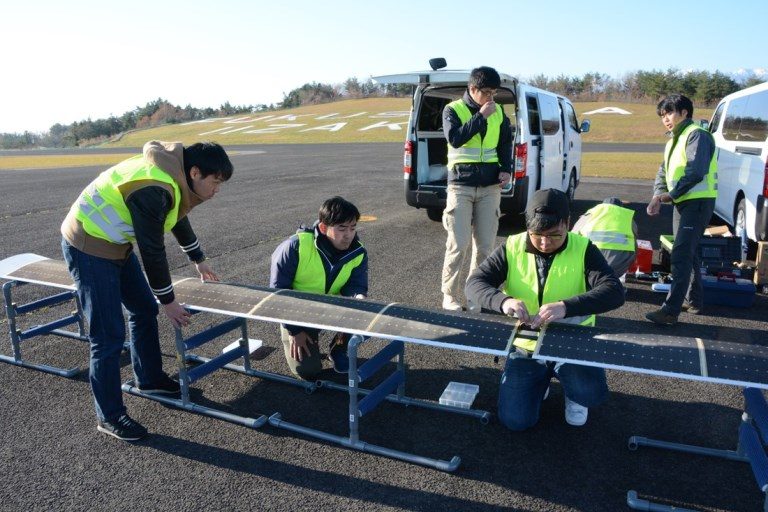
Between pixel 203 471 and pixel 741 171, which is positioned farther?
pixel 741 171

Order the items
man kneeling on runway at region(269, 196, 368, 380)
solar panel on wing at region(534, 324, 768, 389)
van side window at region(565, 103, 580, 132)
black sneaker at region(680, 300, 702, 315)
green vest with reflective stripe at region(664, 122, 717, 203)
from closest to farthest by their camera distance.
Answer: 1. solar panel on wing at region(534, 324, 768, 389)
2. man kneeling on runway at region(269, 196, 368, 380)
3. green vest with reflective stripe at region(664, 122, 717, 203)
4. black sneaker at region(680, 300, 702, 315)
5. van side window at region(565, 103, 580, 132)

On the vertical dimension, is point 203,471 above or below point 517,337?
below

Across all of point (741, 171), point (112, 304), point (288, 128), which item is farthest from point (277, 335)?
point (288, 128)

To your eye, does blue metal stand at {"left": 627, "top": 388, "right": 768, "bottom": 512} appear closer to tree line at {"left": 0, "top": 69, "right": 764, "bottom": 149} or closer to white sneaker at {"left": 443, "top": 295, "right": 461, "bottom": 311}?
white sneaker at {"left": 443, "top": 295, "right": 461, "bottom": 311}

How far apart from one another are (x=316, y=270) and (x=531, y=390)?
1.65 metres

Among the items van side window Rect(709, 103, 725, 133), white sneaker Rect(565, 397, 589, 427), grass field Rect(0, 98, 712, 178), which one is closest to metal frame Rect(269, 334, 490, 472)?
white sneaker Rect(565, 397, 589, 427)

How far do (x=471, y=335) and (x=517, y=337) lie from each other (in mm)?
283

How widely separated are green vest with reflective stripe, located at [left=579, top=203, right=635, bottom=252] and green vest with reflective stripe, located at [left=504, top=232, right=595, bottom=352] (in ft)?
6.29

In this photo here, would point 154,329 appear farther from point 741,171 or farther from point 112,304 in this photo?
point 741,171

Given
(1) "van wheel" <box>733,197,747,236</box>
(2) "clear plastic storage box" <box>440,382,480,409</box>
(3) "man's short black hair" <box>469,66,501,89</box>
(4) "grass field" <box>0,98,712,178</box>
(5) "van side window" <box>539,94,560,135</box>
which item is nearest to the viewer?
(2) "clear plastic storage box" <box>440,382,480,409</box>

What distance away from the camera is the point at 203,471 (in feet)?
9.90

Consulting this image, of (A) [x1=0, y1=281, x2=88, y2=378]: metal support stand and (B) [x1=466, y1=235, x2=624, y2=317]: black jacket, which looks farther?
(A) [x1=0, y1=281, x2=88, y2=378]: metal support stand

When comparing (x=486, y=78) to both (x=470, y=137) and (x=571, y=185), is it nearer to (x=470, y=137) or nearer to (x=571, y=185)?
(x=470, y=137)

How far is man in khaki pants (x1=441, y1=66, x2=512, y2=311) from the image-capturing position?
508 cm
